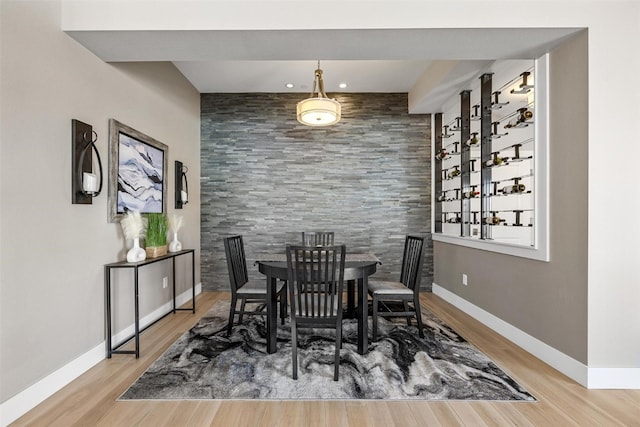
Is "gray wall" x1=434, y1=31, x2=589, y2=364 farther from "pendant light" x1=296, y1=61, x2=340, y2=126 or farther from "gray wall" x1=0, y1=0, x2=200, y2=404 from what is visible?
"gray wall" x1=0, y1=0, x2=200, y2=404

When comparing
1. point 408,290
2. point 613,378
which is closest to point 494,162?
point 408,290

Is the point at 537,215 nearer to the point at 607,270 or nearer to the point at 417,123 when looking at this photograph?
the point at 607,270

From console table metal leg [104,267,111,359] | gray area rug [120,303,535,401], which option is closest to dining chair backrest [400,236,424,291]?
gray area rug [120,303,535,401]

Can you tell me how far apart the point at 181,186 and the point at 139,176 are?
928mm

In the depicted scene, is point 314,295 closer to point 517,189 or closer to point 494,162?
point 517,189

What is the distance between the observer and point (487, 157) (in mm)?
3518

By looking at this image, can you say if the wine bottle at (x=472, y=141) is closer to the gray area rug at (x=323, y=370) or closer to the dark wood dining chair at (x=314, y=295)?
the gray area rug at (x=323, y=370)

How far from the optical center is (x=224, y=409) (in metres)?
1.98

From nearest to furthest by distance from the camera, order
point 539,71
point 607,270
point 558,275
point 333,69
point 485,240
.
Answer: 1. point 607,270
2. point 558,275
3. point 539,71
4. point 485,240
5. point 333,69

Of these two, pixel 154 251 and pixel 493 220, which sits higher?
pixel 493 220

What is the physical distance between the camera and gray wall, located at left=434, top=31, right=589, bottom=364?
7.49 feet

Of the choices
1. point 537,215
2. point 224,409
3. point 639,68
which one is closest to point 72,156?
point 224,409

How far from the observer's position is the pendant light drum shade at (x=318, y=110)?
323cm

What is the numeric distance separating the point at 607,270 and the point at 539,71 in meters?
1.58
